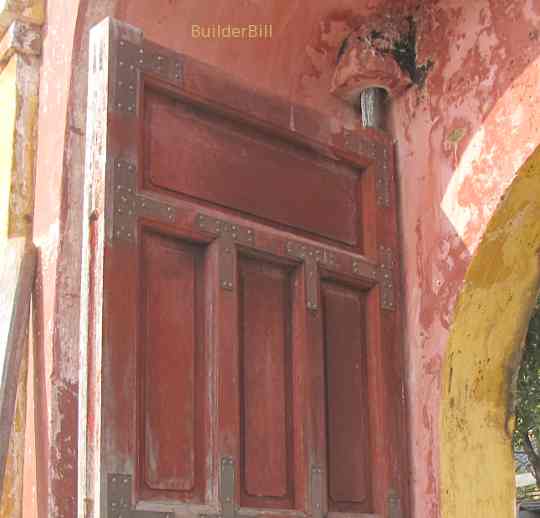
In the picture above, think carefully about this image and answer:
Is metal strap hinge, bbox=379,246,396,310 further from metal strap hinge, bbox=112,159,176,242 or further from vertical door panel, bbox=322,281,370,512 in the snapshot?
metal strap hinge, bbox=112,159,176,242

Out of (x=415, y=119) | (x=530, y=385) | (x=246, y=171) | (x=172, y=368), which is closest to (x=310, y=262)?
(x=246, y=171)

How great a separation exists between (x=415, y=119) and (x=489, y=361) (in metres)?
0.92

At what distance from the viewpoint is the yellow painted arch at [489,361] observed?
347cm

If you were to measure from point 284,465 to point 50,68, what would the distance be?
1.74 metres

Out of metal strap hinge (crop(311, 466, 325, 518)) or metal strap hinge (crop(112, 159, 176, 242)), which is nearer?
metal strap hinge (crop(112, 159, 176, 242))

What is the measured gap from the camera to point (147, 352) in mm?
2986

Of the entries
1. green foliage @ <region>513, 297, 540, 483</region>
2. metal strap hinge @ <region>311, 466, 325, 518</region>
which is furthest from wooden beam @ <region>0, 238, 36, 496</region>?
green foliage @ <region>513, 297, 540, 483</region>

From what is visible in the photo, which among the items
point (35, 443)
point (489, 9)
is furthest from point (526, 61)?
point (35, 443)

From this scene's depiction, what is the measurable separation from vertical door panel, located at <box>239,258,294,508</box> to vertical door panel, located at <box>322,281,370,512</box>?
0.19m

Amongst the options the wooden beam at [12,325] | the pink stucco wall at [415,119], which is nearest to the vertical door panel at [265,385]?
the pink stucco wall at [415,119]

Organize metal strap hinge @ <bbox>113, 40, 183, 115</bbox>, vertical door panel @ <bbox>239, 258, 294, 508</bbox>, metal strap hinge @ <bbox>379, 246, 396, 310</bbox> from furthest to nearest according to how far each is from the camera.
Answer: metal strap hinge @ <bbox>379, 246, 396, 310</bbox> → vertical door panel @ <bbox>239, 258, 294, 508</bbox> → metal strap hinge @ <bbox>113, 40, 183, 115</bbox>

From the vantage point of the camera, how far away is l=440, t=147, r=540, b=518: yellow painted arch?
11.4 ft

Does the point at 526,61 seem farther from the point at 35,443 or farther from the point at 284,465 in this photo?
the point at 35,443

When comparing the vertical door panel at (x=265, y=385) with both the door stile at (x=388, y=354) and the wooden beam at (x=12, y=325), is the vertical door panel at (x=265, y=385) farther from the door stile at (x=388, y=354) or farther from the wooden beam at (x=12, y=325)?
the wooden beam at (x=12, y=325)
